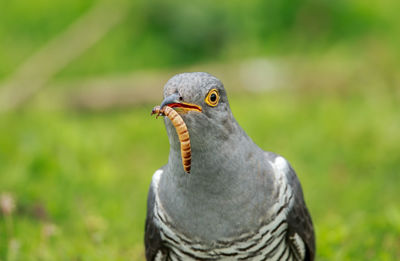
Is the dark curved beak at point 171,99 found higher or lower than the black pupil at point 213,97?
lower

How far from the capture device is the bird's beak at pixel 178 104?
9.95ft

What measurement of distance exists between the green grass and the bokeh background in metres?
0.02

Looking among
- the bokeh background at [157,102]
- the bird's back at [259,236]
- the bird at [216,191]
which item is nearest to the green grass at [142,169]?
the bokeh background at [157,102]

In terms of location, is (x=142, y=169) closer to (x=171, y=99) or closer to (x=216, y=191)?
(x=216, y=191)

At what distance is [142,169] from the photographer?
684cm

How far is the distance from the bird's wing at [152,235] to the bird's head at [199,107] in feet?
2.05

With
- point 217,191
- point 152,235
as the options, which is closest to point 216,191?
point 217,191

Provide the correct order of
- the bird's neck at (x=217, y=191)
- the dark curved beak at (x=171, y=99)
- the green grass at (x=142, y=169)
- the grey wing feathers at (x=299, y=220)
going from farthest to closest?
1. the green grass at (x=142, y=169)
2. the grey wing feathers at (x=299, y=220)
3. the bird's neck at (x=217, y=191)
4. the dark curved beak at (x=171, y=99)

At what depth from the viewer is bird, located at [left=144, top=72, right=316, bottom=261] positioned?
3.24 m

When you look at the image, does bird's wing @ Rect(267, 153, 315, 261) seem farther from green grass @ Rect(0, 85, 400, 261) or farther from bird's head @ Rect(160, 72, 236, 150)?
green grass @ Rect(0, 85, 400, 261)

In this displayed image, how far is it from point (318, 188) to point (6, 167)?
3266mm

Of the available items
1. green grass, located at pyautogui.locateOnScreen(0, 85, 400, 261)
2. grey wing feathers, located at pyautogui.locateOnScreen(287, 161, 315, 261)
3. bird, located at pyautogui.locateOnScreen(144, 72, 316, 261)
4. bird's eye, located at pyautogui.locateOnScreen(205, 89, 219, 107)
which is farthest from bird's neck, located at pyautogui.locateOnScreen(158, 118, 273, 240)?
green grass, located at pyautogui.locateOnScreen(0, 85, 400, 261)

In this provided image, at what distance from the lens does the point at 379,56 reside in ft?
29.5

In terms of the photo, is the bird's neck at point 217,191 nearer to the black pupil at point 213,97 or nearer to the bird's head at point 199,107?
the bird's head at point 199,107
